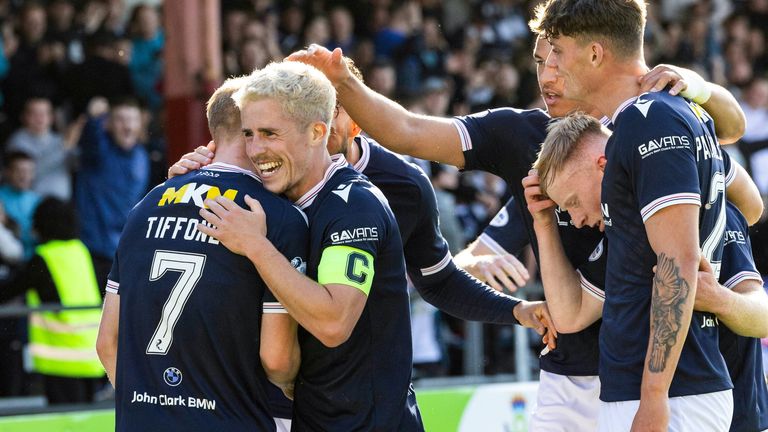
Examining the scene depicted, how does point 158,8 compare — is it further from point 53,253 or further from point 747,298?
point 747,298

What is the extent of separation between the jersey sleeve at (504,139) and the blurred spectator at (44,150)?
5887 millimetres

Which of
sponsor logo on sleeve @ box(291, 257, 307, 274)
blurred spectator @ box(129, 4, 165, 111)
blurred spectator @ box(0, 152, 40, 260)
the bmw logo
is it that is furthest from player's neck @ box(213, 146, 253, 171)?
blurred spectator @ box(129, 4, 165, 111)

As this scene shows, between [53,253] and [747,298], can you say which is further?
[53,253]

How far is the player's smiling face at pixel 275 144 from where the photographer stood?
12.6ft

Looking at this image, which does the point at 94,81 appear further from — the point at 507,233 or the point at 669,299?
the point at 669,299

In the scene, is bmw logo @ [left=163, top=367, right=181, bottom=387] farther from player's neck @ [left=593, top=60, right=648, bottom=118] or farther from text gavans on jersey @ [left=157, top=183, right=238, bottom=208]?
player's neck @ [left=593, top=60, right=648, bottom=118]

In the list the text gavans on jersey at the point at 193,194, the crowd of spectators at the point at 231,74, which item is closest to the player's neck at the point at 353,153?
the text gavans on jersey at the point at 193,194

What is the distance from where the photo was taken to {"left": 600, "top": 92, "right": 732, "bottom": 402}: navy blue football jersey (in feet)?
12.1

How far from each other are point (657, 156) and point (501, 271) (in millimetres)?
1610

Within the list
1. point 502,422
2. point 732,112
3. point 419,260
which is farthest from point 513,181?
point 502,422

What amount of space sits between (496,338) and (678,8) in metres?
8.63

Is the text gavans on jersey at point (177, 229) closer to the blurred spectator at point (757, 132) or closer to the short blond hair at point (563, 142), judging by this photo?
the short blond hair at point (563, 142)

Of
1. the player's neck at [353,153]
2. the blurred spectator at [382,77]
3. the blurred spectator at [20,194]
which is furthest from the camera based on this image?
the blurred spectator at [382,77]

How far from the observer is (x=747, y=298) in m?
4.01
